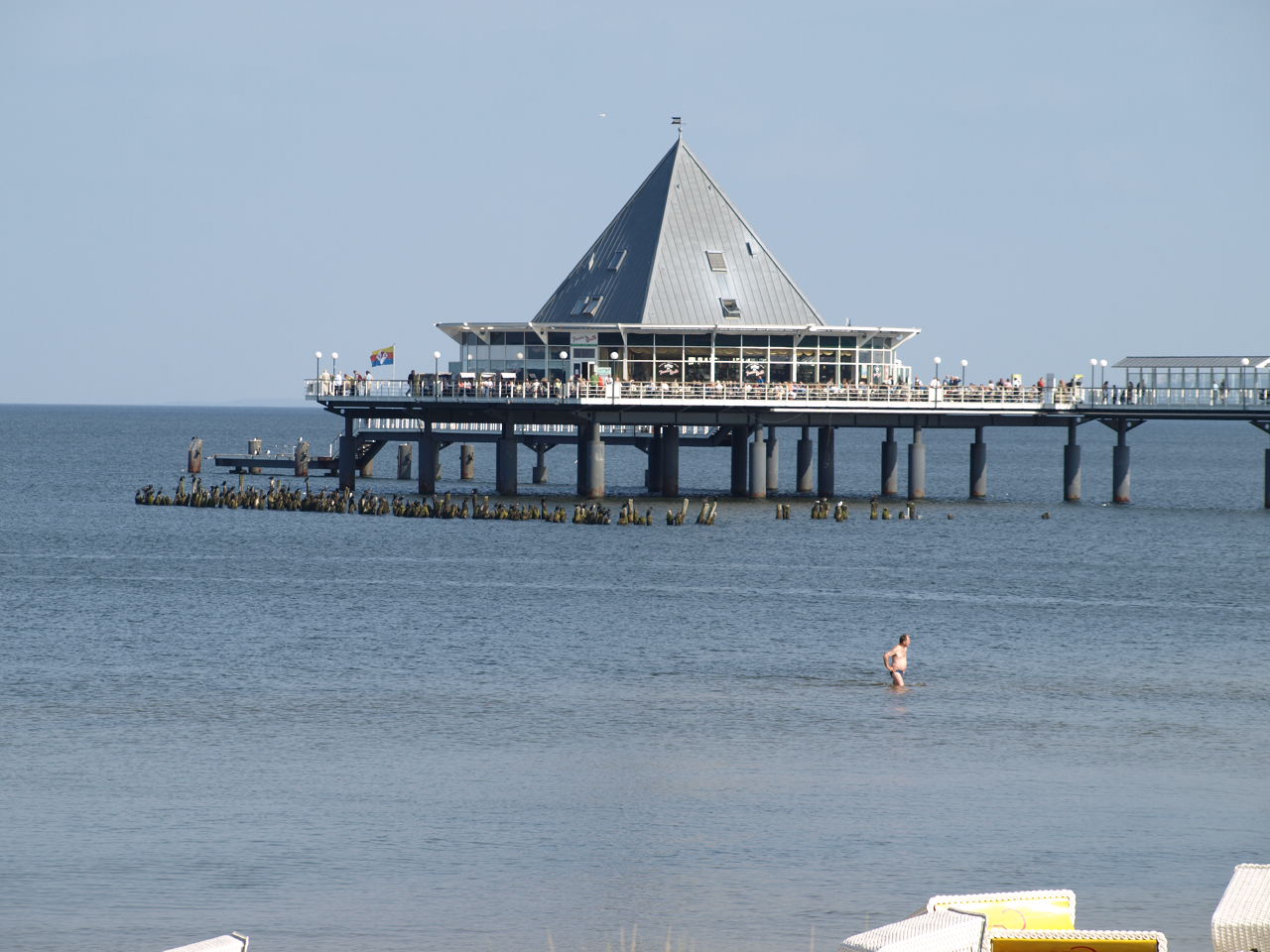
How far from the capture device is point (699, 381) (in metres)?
83.8

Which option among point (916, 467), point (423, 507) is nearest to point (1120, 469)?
point (916, 467)

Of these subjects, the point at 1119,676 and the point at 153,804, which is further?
the point at 1119,676

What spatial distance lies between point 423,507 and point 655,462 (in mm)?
17534

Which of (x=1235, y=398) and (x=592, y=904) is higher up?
(x=1235, y=398)

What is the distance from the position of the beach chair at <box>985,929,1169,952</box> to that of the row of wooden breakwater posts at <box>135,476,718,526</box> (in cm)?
5613

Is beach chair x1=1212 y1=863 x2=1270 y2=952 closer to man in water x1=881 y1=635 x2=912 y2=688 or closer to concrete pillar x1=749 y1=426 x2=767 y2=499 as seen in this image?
man in water x1=881 y1=635 x2=912 y2=688

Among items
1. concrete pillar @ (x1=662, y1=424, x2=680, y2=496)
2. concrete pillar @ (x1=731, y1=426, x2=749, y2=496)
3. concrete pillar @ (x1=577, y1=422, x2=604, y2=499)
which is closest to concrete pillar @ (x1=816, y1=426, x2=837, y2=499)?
concrete pillar @ (x1=731, y1=426, x2=749, y2=496)

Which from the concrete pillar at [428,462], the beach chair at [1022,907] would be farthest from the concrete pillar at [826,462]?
the beach chair at [1022,907]

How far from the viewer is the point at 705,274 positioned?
88875mm

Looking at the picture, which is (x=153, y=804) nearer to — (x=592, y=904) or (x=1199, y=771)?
(x=592, y=904)

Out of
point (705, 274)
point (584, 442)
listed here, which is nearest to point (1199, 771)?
point (584, 442)

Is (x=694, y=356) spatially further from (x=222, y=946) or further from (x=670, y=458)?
(x=222, y=946)

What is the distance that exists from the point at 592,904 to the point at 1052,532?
56745 millimetres

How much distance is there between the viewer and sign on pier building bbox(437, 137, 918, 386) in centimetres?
8456
